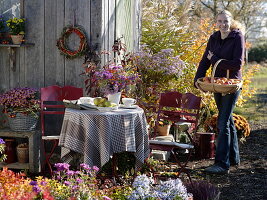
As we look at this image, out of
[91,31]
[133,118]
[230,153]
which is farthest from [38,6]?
[230,153]

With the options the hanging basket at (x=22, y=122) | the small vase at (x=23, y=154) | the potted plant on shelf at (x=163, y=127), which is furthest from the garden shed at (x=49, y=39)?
the potted plant on shelf at (x=163, y=127)

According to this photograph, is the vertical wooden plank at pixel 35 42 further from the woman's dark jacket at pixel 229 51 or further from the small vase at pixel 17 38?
the woman's dark jacket at pixel 229 51

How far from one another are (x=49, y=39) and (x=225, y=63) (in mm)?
2414

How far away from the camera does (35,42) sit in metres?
6.56

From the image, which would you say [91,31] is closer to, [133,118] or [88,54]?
[88,54]

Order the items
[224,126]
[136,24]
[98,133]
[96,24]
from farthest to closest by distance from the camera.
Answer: [136,24], [96,24], [224,126], [98,133]

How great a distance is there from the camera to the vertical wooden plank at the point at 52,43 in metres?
6.44

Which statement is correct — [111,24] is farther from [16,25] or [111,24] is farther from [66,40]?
[16,25]

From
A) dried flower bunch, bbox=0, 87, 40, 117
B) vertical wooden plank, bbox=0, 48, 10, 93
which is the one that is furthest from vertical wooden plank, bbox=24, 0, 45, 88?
dried flower bunch, bbox=0, 87, 40, 117

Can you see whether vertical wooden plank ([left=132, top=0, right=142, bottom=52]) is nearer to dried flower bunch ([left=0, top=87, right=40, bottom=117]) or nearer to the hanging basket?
dried flower bunch ([left=0, top=87, right=40, bottom=117])

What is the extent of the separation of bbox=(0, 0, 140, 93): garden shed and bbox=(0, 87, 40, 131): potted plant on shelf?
2.06ft

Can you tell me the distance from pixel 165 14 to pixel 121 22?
11.3ft

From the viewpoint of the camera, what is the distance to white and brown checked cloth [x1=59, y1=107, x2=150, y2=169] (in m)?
4.94

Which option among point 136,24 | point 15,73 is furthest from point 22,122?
point 136,24
